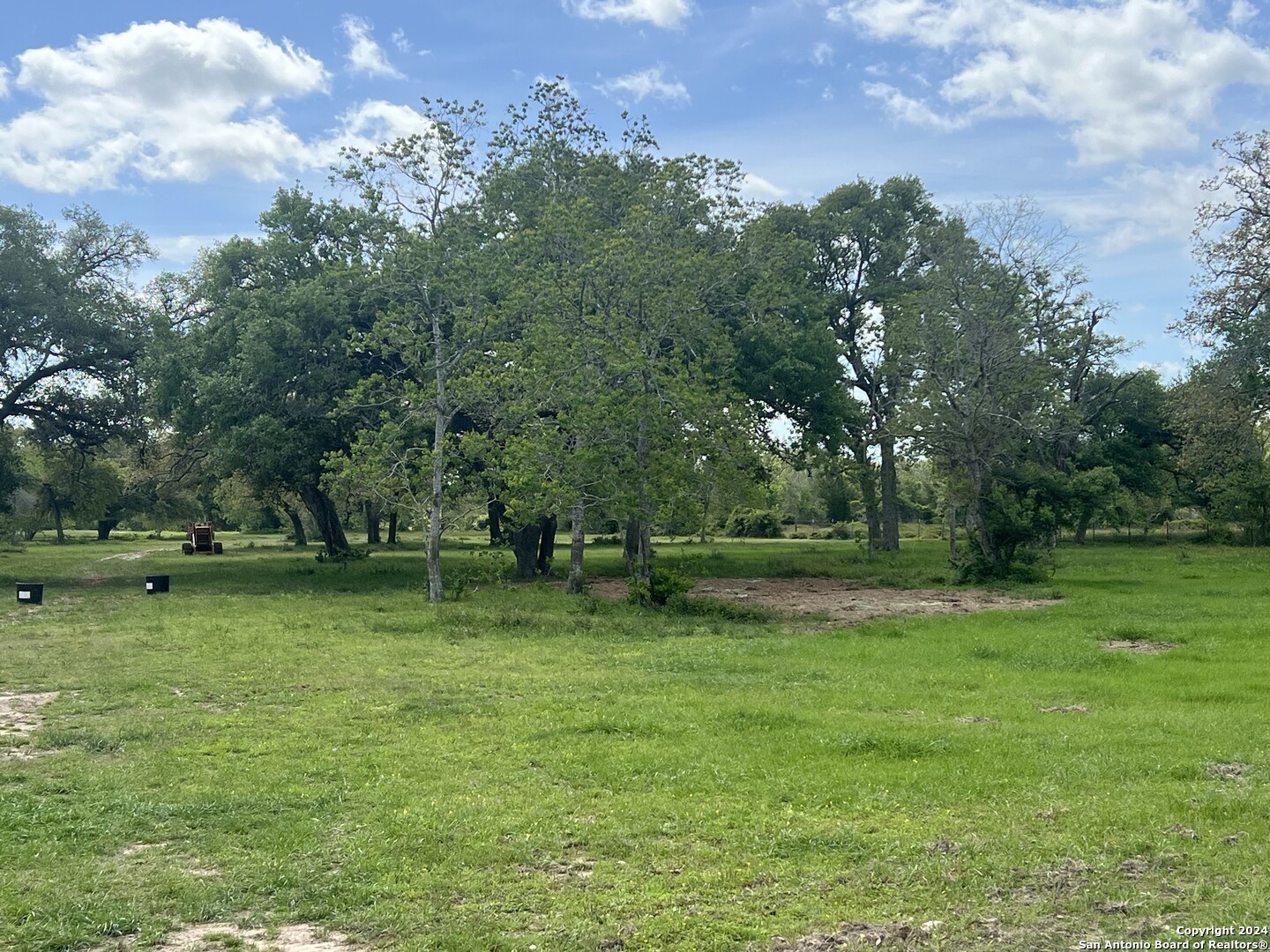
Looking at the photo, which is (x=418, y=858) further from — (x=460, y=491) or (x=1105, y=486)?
(x=1105, y=486)

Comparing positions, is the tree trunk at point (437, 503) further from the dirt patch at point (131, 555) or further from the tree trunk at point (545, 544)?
the dirt patch at point (131, 555)

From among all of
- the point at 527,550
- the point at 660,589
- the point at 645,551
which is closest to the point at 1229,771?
the point at 660,589

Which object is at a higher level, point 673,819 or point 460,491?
point 460,491

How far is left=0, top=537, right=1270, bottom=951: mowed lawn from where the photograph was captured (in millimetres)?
5621

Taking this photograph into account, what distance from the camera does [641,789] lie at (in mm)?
8188

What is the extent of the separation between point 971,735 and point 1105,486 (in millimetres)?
23157

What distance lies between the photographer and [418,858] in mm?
6523

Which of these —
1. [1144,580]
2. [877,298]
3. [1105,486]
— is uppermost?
[877,298]

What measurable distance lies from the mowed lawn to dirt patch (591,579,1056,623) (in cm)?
470

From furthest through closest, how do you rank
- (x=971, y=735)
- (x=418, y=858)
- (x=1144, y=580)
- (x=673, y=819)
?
(x=1144, y=580), (x=971, y=735), (x=673, y=819), (x=418, y=858)

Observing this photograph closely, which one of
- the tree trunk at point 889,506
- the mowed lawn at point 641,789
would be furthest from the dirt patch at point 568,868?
the tree trunk at point 889,506

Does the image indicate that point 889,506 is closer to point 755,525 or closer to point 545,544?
point 545,544

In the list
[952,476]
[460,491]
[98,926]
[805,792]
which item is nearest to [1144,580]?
[952,476]

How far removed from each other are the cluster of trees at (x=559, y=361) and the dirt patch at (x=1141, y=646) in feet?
32.7
